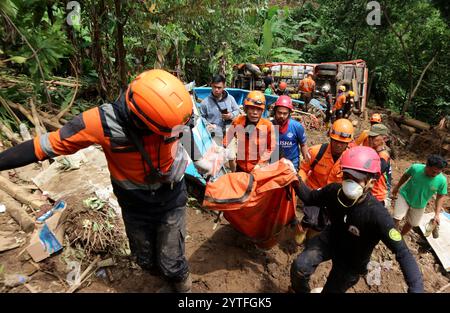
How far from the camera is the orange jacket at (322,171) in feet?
11.7

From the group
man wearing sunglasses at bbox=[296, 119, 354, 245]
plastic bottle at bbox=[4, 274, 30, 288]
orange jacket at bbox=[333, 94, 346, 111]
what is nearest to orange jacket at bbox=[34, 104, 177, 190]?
plastic bottle at bbox=[4, 274, 30, 288]

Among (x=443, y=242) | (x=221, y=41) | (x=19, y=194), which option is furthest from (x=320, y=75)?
(x=19, y=194)

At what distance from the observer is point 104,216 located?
360 cm

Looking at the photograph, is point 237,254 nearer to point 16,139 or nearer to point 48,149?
point 48,149

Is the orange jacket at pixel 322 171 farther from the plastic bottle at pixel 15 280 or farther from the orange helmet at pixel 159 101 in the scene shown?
the plastic bottle at pixel 15 280

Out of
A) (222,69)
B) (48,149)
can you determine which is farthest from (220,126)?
(222,69)

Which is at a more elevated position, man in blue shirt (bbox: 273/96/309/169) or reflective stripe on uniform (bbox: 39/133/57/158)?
reflective stripe on uniform (bbox: 39/133/57/158)

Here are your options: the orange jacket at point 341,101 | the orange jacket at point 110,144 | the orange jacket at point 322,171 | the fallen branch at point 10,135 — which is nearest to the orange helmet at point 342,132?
the orange jacket at point 322,171

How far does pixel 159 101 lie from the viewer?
2047mm

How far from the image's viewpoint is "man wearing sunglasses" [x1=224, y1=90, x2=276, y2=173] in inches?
158

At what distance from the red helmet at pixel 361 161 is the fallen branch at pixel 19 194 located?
3.21 m

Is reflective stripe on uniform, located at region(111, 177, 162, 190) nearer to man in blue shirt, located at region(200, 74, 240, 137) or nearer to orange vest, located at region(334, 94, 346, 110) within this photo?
man in blue shirt, located at region(200, 74, 240, 137)

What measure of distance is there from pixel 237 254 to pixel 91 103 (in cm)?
408

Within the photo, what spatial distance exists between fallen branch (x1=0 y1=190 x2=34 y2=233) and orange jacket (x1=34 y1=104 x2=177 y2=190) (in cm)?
142
